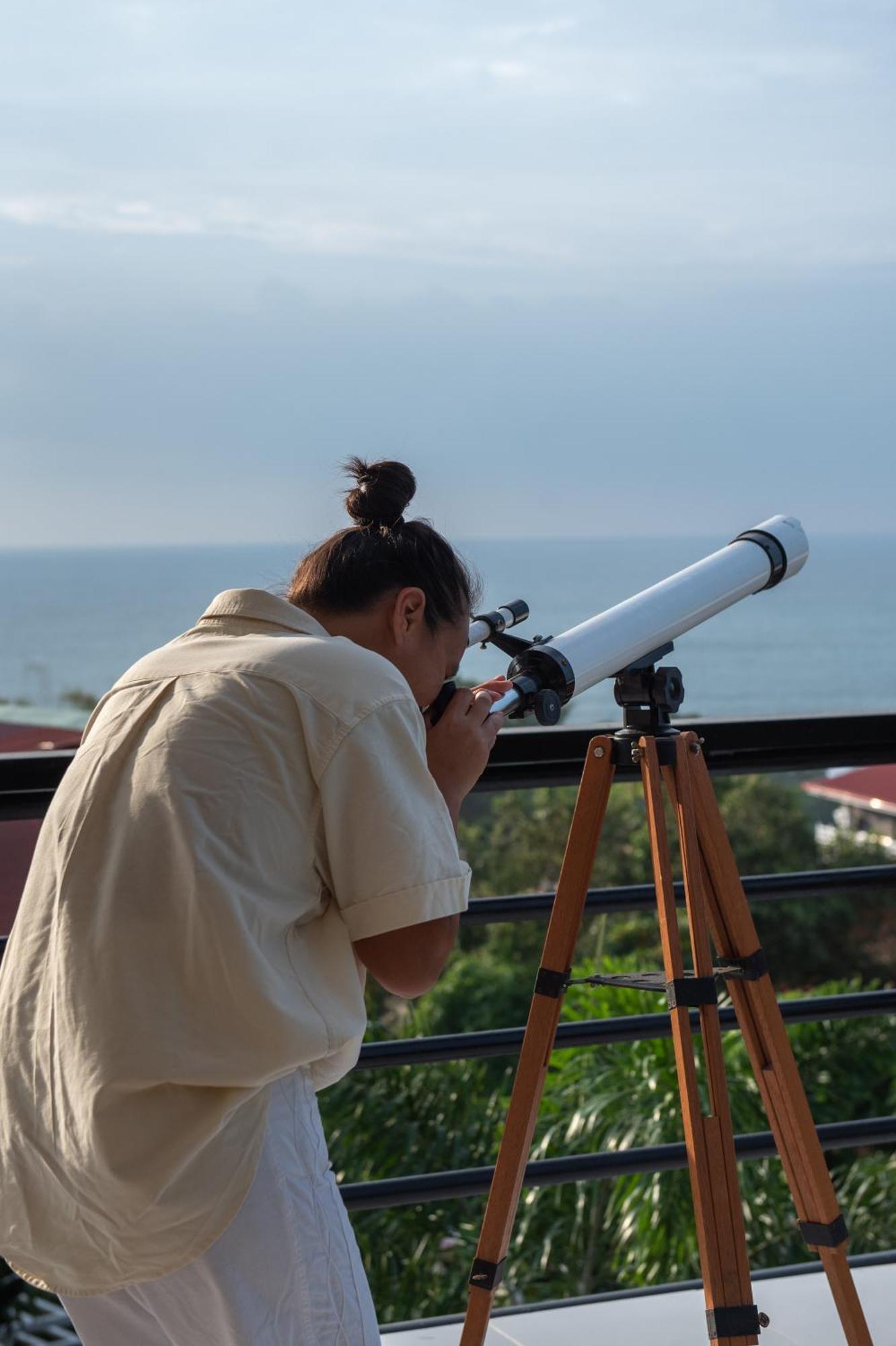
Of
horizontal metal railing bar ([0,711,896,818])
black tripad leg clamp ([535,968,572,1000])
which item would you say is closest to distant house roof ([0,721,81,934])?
horizontal metal railing bar ([0,711,896,818])

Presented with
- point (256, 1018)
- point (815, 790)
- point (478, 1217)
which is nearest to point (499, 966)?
point (478, 1217)

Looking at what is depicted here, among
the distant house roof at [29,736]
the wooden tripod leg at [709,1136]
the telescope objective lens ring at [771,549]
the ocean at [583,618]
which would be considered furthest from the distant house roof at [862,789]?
the wooden tripod leg at [709,1136]

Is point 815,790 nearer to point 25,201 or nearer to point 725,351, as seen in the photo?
point 725,351

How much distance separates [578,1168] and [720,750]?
0.62 metres

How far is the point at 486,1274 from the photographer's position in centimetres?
164

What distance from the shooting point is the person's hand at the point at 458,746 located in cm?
123

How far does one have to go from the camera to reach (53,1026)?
1.03 metres

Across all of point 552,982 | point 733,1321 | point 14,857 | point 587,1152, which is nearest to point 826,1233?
point 733,1321

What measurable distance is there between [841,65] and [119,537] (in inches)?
1152

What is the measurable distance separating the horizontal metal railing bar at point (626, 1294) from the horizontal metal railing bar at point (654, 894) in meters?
0.50

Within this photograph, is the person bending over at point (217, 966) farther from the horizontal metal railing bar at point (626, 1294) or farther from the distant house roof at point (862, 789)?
the distant house roof at point (862, 789)

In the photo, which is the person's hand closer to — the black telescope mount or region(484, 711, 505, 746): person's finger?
region(484, 711, 505, 746): person's finger

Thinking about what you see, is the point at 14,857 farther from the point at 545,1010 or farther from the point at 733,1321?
the point at 733,1321

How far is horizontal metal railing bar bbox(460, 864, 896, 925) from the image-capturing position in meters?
1.94
